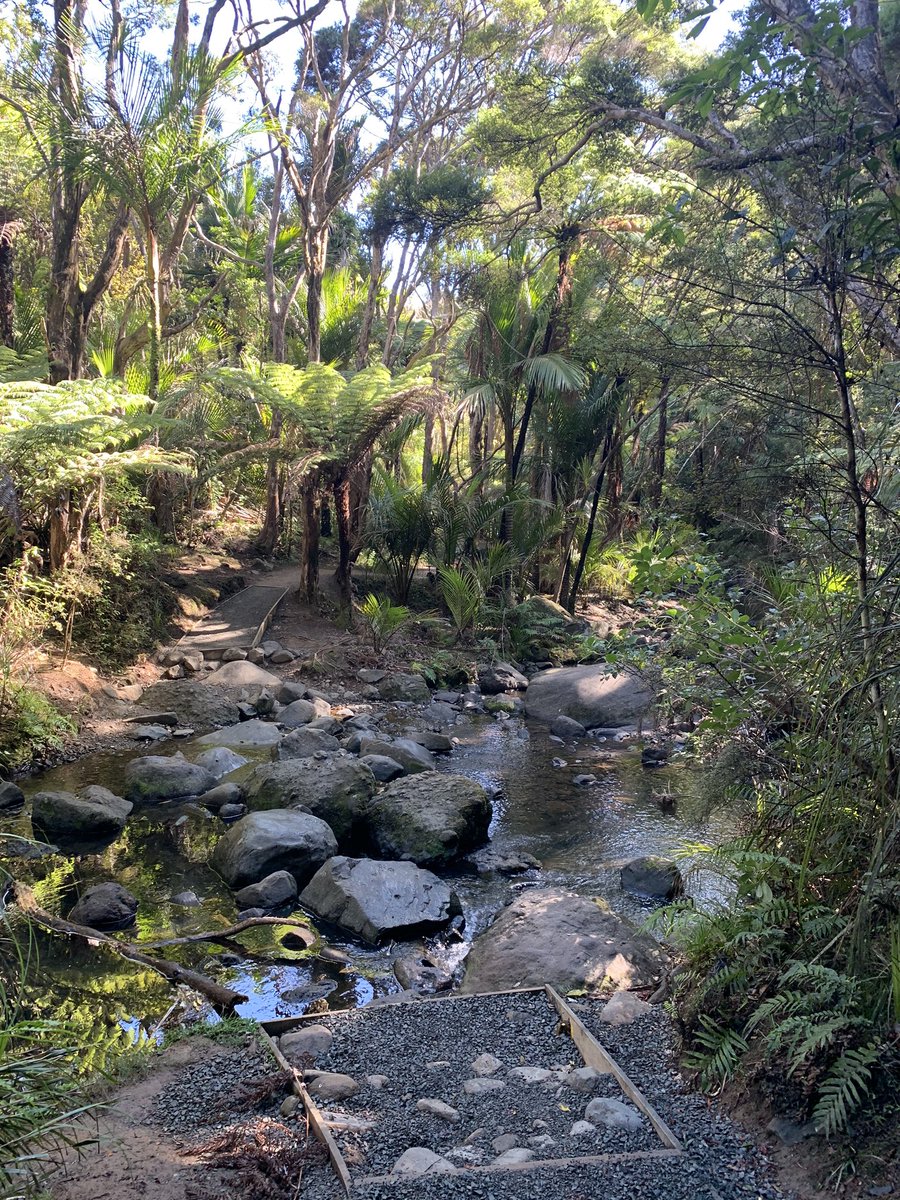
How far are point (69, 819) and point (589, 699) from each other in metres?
5.99

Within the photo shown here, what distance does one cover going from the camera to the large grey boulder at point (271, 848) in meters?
5.96

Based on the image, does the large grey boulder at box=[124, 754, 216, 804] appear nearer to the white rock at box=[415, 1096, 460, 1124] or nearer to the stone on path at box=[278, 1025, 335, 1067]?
the stone on path at box=[278, 1025, 335, 1067]

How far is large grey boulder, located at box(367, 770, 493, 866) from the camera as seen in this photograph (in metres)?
6.46

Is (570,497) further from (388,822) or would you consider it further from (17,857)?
(17,857)

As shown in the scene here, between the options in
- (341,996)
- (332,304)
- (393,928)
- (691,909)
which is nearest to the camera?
(691,909)

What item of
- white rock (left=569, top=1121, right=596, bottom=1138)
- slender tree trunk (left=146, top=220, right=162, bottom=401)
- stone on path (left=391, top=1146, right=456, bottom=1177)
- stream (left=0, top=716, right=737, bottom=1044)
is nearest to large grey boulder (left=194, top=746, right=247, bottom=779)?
stream (left=0, top=716, right=737, bottom=1044)

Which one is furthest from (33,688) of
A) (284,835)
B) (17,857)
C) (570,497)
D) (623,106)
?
(570,497)

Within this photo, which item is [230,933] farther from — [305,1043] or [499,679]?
[499,679]

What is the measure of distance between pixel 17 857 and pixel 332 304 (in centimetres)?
1343

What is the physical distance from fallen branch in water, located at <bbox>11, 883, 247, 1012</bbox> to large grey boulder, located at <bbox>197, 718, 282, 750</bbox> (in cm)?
318

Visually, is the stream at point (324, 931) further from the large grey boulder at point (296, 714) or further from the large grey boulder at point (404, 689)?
the large grey boulder at point (404, 689)

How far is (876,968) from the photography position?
3025mm

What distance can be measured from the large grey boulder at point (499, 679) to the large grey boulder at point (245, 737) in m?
3.45

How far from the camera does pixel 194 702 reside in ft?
30.9
